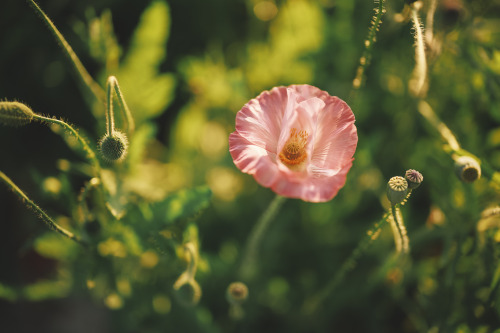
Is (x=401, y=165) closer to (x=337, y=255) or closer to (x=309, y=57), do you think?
(x=337, y=255)

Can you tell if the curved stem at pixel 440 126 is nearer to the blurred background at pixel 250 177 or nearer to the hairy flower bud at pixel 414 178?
the blurred background at pixel 250 177

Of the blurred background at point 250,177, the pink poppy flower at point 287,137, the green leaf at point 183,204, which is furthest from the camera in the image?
the blurred background at point 250,177

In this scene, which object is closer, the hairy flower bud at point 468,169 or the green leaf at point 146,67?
the hairy flower bud at point 468,169

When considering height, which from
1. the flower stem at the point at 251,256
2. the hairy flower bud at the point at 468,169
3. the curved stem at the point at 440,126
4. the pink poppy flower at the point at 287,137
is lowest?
the flower stem at the point at 251,256

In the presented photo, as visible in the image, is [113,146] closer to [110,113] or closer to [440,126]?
[110,113]

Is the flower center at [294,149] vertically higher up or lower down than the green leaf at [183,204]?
higher up

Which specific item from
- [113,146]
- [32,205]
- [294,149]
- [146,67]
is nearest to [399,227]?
[294,149]

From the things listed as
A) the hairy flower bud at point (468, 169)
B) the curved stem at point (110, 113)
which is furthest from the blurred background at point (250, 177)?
the curved stem at point (110, 113)
